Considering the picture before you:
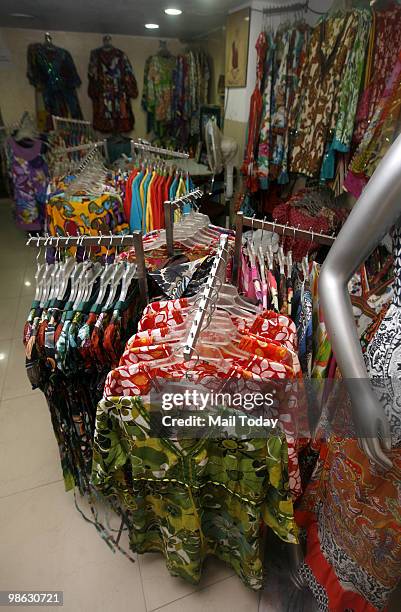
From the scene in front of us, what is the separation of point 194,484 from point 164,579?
610mm

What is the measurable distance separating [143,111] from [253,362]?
16.2ft

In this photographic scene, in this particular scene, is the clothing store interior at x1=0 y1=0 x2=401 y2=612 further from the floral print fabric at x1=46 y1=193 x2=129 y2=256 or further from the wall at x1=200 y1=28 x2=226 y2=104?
the wall at x1=200 y1=28 x2=226 y2=104

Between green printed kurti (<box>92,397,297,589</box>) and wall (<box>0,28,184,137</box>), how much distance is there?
4.83m

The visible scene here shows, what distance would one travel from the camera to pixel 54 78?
4008 mm

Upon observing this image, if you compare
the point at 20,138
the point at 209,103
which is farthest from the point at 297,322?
the point at 209,103

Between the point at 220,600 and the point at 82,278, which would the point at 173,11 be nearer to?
the point at 82,278

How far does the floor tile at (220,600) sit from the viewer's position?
112 cm

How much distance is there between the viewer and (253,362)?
73 cm

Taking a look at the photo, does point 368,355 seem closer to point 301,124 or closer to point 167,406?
point 167,406

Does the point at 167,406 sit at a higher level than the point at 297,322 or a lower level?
lower

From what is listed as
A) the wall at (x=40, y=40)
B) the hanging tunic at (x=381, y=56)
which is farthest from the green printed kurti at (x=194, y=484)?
the wall at (x=40, y=40)

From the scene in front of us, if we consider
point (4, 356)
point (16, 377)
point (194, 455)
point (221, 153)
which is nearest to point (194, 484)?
point (194, 455)

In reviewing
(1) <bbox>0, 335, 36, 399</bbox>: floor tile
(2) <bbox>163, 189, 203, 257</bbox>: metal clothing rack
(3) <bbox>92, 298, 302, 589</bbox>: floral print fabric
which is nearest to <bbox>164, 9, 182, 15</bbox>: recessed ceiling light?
(2) <bbox>163, 189, 203, 257</bbox>: metal clothing rack

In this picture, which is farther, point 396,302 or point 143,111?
point 143,111
